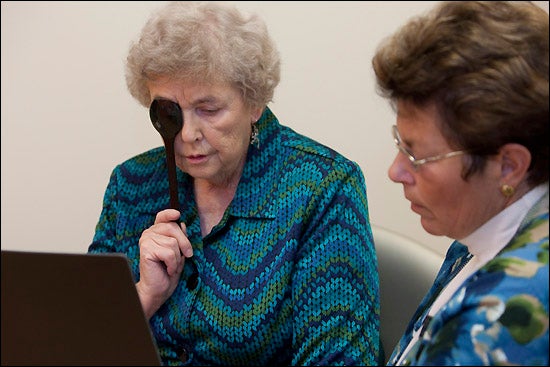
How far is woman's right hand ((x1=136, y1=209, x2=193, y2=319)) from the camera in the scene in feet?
A: 5.07

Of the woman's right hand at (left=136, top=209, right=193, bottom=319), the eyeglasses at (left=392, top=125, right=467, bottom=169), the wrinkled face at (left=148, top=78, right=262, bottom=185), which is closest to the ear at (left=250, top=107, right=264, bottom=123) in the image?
the wrinkled face at (left=148, top=78, right=262, bottom=185)

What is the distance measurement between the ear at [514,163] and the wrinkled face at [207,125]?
62 centimetres

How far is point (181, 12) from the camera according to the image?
1.56m

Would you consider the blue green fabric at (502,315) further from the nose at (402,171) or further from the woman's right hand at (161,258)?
the woman's right hand at (161,258)

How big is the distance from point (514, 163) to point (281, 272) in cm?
55

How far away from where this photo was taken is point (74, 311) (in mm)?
1042

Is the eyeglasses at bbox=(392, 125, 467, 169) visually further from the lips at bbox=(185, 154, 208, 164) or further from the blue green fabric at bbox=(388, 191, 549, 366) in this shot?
the lips at bbox=(185, 154, 208, 164)

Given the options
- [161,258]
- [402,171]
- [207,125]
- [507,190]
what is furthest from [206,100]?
[507,190]

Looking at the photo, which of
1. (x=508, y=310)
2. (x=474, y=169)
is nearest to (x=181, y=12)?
(x=474, y=169)

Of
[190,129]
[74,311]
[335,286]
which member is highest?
[190,129]

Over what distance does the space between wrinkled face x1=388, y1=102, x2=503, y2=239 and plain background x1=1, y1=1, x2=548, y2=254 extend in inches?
42.2

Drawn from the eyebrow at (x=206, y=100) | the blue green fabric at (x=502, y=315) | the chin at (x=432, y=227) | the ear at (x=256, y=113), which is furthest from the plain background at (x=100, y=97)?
the blue green fabric at (x=502, y=315)

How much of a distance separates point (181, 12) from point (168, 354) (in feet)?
1.93

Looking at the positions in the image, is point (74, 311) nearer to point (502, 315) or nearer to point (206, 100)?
point (502, 315)
